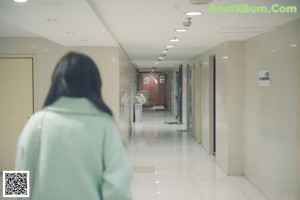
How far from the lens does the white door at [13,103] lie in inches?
279

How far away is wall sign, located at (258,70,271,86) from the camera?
5.61 m

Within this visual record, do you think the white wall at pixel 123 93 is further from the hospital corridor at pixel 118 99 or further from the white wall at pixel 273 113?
the white wall at pixel 273 113

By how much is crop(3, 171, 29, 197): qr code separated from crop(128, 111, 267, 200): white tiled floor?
3.49 m

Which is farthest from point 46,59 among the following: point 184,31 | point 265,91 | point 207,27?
point 265,91

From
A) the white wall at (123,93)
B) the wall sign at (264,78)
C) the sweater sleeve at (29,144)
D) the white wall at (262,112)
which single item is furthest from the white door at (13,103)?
the sweater sleeve at (29,144)

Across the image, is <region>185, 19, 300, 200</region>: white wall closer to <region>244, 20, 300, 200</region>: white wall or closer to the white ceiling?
<region>244, 20, 300, 200</region>: white wall

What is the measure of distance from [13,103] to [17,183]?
521cm

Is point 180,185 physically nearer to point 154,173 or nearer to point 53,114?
point 154,173

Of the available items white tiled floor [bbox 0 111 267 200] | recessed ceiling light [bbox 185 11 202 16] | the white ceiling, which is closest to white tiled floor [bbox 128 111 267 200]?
white tiled floor [bbox 0 111 267 200]

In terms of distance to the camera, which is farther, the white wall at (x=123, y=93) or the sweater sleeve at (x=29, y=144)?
the white wall at (x=123, y=93)

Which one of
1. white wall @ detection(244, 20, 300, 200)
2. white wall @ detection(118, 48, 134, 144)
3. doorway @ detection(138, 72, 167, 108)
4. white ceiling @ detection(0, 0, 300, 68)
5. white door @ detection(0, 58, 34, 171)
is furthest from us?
doorway @ detection(138, 72, 167, 108)

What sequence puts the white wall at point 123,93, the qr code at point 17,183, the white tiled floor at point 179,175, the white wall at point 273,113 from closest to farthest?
the qr code at point 17,183, the white wall at point 273,113, the white tiled floor at point 179,175, the white wall at point 123,93

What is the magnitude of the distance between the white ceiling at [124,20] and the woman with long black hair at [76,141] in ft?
6.14

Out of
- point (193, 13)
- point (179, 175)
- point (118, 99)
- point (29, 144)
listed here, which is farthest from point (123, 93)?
point (29, 144)
